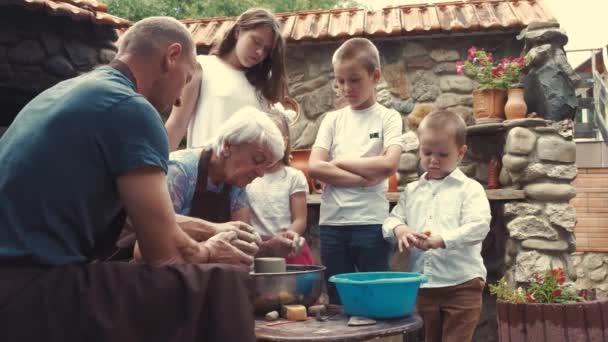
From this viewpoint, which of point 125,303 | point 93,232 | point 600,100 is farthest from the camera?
point 600,100

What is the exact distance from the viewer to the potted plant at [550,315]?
3.77m

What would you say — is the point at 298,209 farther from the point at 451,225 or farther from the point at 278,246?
the point at 278,246

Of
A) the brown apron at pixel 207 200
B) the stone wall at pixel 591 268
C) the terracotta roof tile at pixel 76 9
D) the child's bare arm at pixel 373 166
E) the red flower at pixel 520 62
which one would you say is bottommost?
the stone wall at pixel 591 268

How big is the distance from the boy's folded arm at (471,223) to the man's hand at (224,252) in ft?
3.89

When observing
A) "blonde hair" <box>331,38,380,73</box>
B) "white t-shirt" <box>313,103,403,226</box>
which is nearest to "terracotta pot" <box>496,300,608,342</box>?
"white t-shirt" <box>313,103,403,226</box>

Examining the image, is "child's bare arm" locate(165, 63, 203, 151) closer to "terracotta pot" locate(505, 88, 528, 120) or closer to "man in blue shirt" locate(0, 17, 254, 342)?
"man in blue shirt" locate(0, 17, 254, 342)

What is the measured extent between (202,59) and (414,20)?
3.23 meters

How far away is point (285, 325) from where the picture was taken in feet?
6.33

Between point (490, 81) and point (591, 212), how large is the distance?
2452mm

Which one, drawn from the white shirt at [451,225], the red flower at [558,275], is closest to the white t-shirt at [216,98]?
the white shirt at [451,225]

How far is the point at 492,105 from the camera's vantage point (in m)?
5.23

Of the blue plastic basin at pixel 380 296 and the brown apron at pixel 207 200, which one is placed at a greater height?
the brown apron at pixel 207 200

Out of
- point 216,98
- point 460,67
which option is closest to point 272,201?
point 216,98

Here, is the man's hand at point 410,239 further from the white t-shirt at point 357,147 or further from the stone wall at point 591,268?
the stone wall at point 591,268
